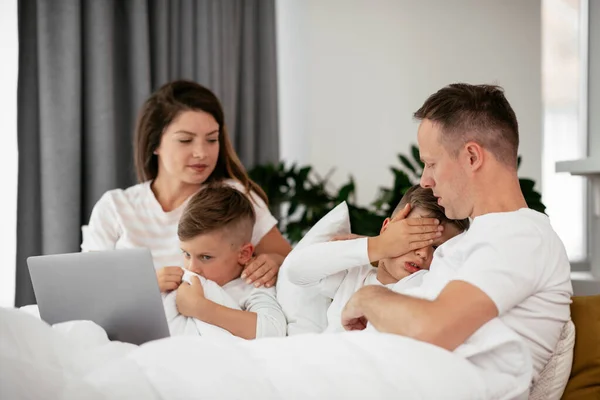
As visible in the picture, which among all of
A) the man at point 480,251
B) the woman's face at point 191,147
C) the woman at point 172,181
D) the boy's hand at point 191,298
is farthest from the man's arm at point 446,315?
the woman's face at point 191,147

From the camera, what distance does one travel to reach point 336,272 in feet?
5.99

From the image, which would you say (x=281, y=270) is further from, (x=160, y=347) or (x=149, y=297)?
(x=160, y=347)

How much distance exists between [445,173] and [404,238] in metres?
0.24

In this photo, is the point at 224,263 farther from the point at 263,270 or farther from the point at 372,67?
the point at 372,67

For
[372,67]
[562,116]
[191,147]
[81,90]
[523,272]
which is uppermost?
[372,67]

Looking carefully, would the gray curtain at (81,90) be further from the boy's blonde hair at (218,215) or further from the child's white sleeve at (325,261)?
the child's white sleeve at (325,261)

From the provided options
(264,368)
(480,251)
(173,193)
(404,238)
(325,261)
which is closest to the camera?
(264,368)

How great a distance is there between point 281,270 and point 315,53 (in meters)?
2.32

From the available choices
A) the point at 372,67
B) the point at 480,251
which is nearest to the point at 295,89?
the point at 372,67

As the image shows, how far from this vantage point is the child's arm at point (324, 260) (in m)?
1.74

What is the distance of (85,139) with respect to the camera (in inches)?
126

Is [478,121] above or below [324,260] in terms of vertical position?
above

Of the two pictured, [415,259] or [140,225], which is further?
[140,225]

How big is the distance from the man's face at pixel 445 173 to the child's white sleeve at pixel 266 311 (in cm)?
63
